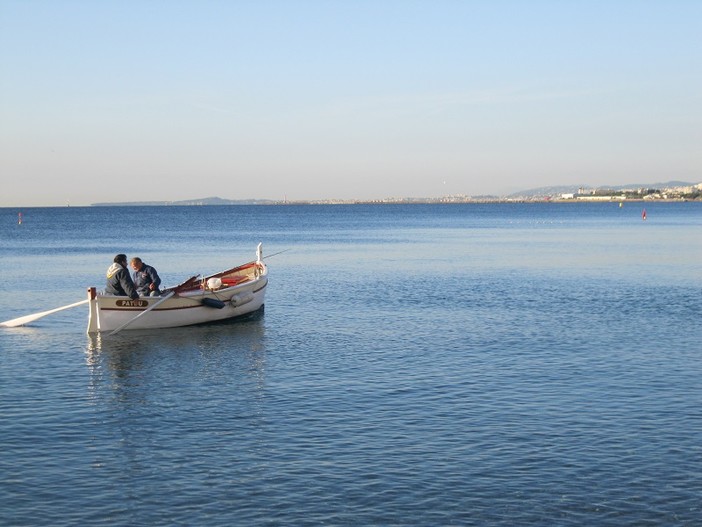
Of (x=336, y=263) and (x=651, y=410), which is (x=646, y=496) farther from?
(x=336, y=263)

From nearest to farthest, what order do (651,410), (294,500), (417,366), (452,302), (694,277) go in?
(294,500) < (651,410) < (417,366) < (452,302) < (694,277)

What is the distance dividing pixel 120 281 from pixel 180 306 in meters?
2.08

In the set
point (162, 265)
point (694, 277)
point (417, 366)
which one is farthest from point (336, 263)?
point (417, 366)

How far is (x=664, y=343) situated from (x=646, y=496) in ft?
41.5

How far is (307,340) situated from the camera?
2533cm

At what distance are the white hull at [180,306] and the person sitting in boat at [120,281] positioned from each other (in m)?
0.24

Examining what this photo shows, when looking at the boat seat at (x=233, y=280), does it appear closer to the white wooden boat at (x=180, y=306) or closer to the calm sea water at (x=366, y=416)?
the white wooden boat at (x=180, y=306)

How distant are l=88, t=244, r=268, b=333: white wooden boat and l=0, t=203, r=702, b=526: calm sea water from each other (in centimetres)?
44

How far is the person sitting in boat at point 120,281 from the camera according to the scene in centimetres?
2569

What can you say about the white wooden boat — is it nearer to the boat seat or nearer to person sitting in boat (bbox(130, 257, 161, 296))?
the boat seat

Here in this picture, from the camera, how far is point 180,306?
2711 cm

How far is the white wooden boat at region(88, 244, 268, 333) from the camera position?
1013 inches

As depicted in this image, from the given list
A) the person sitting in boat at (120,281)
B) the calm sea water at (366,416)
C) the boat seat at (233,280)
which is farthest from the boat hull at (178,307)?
the boat seat at (233,280)

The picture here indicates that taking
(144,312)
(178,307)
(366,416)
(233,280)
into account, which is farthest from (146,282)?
→ (366,416)
